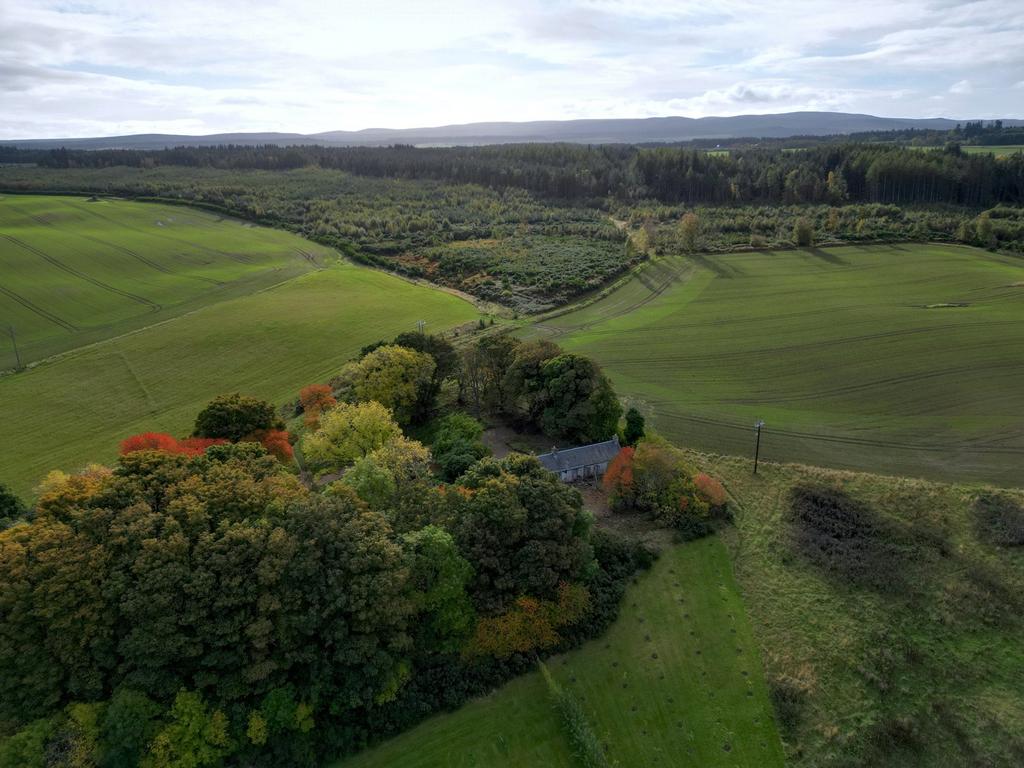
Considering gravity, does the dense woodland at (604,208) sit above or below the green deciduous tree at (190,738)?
above

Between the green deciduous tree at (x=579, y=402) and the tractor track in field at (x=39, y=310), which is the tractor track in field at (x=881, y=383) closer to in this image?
the green deciduous tree at (x=579, y=402)

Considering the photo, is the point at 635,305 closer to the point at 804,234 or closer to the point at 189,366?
the point at 804,234

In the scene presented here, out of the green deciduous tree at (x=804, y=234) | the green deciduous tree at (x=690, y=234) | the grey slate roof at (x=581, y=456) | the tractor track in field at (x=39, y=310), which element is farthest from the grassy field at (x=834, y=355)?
the tractor track in field at (x=39, y=310)

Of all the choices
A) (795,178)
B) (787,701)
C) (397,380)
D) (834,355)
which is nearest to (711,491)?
(787,701)

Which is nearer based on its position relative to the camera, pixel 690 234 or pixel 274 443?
pixel 274 443

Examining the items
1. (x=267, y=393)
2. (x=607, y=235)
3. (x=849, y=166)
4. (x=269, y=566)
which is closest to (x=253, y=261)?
(x=267, y=393)

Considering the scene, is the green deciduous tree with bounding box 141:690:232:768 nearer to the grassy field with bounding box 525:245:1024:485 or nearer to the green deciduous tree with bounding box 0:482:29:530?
the green deciduous tree with bounding box 0:482:29:530

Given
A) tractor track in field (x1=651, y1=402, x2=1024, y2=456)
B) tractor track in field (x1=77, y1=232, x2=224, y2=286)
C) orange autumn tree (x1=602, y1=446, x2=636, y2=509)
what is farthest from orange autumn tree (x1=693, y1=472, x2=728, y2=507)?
tractor track in field (x1=77, y1=232, x2=224, y2=286)
